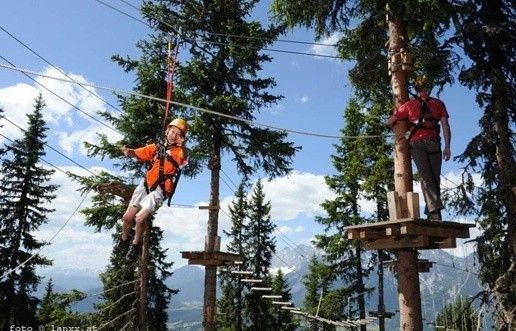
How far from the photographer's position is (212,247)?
14914mm

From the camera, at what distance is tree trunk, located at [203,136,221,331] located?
1480cm

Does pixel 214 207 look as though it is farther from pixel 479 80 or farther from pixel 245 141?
pixel 479 80

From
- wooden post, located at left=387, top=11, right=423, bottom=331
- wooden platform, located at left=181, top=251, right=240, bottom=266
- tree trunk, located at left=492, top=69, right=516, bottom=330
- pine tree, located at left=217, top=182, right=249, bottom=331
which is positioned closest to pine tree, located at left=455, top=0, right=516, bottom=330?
tree trunk, located at left=492, top=69, right=516, bottom=330

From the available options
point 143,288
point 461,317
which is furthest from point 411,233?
point 143,288

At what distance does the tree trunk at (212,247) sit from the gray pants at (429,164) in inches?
338

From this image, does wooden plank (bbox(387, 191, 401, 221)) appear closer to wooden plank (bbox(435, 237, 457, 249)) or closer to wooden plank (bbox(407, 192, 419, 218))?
wooden plank (bbox(407, 192, 419, 218))

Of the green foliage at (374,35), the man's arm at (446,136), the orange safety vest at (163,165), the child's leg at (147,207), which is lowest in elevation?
the child's leg at (147,207)

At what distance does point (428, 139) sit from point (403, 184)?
857mm

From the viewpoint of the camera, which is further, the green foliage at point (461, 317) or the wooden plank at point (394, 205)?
the green foliage at point (461, 317)

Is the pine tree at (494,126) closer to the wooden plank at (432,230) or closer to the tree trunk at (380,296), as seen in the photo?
the wooden plank at (432,230)

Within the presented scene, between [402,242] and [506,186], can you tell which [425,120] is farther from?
[506,186]

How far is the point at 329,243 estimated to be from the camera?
24.6 m

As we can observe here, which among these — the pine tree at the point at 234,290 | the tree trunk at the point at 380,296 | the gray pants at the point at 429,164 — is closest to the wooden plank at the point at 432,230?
the gray pants at the point at 429,164

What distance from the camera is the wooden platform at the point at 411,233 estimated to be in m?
6.83
